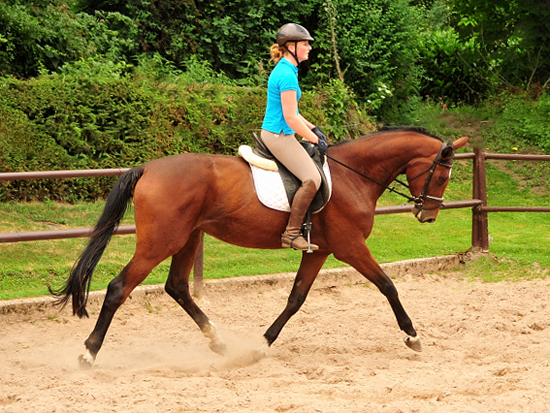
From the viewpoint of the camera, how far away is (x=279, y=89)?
5.54 metres

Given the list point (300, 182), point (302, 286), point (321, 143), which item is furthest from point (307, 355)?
point (321, 143)

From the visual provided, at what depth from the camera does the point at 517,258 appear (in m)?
9.34

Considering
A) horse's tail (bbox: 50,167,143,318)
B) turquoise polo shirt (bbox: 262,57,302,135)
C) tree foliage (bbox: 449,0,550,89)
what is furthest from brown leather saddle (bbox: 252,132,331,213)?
tree foliage (bbox: 449,0,550,89)

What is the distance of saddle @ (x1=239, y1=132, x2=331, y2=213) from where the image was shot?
226 inches

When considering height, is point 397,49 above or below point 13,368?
above

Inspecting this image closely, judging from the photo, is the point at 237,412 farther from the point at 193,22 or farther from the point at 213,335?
the point at 193,22

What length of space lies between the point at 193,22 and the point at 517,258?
28.8 feet

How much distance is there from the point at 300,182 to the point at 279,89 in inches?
31.1

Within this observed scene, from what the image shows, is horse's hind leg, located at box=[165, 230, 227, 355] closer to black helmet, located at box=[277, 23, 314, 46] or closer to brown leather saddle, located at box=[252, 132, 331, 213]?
brown leather saddle, located at box=[252, 132, 331, 213]

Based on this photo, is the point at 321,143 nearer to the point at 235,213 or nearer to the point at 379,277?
the point at 235,213

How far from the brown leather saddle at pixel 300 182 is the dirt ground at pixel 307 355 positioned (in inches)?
52.5

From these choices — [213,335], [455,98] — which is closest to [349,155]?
[213,335]

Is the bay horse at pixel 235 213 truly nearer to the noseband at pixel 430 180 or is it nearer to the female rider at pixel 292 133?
the noseband at pixel 430 180

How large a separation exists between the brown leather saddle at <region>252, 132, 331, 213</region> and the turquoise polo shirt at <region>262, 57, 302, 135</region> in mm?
210
